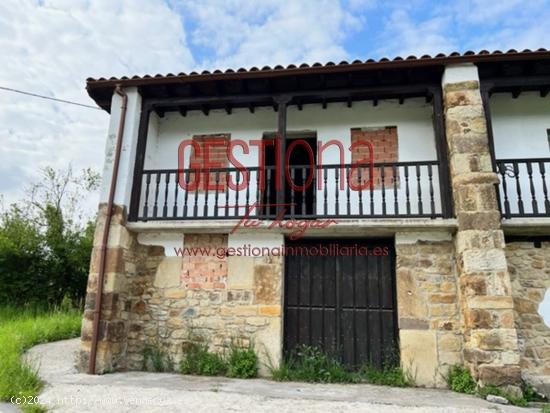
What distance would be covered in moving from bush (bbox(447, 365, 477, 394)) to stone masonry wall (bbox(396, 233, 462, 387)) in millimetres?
84

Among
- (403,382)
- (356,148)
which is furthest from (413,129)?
(403,382)

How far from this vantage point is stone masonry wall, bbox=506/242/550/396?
482cm

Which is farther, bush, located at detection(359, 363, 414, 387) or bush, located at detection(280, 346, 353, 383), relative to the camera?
bush, located at detection(280, 346, 353, 383)

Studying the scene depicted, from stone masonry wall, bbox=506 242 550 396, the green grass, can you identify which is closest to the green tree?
the green grass

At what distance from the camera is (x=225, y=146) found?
263 inches

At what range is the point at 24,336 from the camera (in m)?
6.86

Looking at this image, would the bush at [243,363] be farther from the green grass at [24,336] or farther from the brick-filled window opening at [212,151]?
the brick-filled window opening at [212,151]

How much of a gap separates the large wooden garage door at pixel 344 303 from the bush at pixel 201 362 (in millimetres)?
1006

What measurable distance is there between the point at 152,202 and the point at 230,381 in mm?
3165

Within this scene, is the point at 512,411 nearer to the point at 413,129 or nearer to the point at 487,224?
the point at 487,224

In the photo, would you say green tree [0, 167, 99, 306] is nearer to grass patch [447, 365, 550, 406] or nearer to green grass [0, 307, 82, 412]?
green grass [0, 307, 82, 412]

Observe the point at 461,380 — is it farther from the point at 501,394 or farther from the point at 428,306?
the point at 428,306

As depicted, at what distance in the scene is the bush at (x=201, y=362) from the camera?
5.29 metres

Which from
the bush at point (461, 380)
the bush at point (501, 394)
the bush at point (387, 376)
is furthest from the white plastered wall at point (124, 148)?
the bush at point (501, 394)
